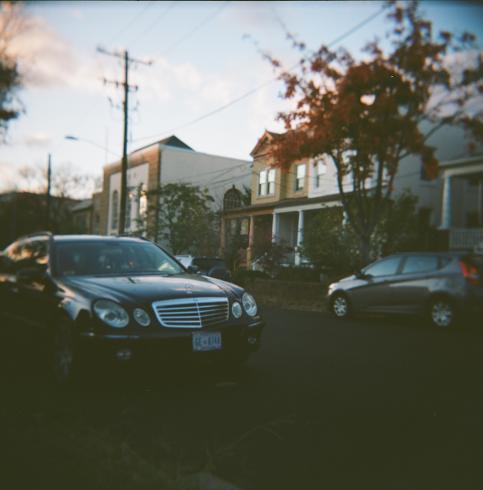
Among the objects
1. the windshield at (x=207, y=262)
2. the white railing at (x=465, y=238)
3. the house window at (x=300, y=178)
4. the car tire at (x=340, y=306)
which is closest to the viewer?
the car tire at (x=340, y=306)

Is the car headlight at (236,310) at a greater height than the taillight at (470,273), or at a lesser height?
lesser

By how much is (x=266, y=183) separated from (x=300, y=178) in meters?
3.47

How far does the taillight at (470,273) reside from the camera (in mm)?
10664

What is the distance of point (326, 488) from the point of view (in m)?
3.14

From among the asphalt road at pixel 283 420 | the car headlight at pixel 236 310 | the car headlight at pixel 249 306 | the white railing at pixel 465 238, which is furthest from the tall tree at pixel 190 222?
the car headlight at pixel 236 310

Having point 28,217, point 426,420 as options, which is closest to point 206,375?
point 426,420

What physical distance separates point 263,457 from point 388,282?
929 centimetres

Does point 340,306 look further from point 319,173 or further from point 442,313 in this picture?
point 319,173

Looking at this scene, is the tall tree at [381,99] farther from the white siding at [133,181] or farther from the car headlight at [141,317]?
the white siding at [133,181]

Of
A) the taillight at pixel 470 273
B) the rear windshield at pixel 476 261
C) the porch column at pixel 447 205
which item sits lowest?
the taillight at pixel 470 273

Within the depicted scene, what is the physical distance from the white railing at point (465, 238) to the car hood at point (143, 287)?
1817cm

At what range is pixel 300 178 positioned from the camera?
101 ft

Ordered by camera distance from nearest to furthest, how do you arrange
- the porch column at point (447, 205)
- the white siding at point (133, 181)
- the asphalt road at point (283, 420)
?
the asphalt road at point (283, 420)
the porch column at point (447, 205)
the white siding at point (133, 181)

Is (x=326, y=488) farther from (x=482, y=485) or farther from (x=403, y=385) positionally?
(x=403, y=385)
